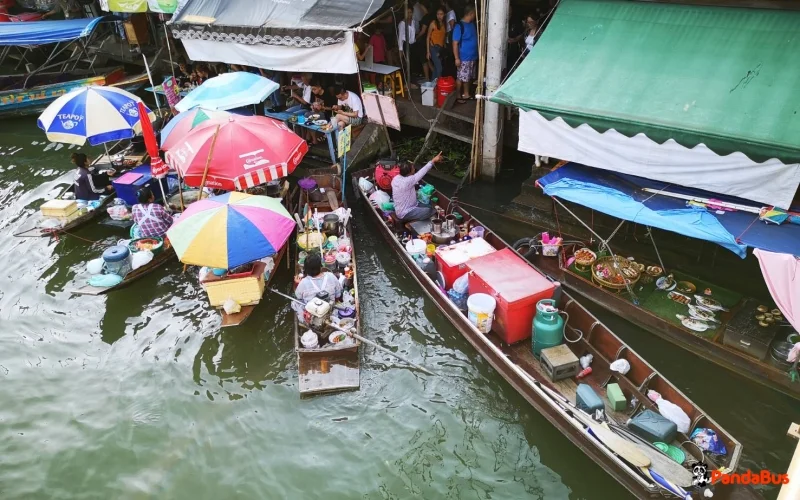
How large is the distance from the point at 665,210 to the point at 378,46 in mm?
10103

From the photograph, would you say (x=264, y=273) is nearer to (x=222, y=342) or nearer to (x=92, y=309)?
(x=222, y=342)

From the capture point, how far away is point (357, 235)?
12.3 m

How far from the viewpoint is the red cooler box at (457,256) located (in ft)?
30.1

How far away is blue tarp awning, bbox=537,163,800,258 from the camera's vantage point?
292 inches

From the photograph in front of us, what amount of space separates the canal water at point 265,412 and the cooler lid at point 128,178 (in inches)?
115

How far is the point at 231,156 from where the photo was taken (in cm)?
985

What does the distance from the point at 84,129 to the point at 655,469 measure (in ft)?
40.9

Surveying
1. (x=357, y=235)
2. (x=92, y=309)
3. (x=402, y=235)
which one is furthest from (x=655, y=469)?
(x=92, y=309)

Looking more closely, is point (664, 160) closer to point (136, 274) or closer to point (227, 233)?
point (227, 233)

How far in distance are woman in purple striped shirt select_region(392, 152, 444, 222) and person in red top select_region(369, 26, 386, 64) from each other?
19.1ft

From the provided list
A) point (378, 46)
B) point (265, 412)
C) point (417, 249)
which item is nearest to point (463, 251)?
point (417, 249)

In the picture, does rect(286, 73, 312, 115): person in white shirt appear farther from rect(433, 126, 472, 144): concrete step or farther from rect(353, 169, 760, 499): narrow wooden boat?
rect(353, 169, 760, 499): narrow wooden boat

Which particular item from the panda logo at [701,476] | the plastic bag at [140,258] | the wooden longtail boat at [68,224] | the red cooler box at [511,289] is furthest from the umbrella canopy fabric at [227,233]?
the panda logo at [701,476]

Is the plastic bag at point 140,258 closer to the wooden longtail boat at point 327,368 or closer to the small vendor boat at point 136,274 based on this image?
the small vendor boat at point 136,274
